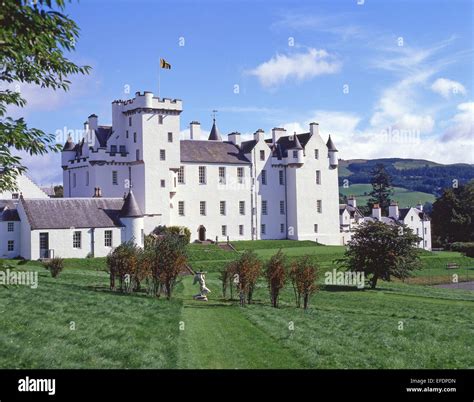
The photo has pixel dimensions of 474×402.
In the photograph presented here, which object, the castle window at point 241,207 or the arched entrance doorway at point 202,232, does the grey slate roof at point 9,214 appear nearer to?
the arched entrance doorway at point 202,232

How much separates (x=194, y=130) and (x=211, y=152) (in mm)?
5126

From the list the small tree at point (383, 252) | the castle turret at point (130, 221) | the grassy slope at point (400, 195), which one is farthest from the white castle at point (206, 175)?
the grassy slope at point (400, 195)

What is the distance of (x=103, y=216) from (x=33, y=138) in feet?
126

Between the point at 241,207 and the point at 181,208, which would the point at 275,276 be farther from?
the point at 241,207

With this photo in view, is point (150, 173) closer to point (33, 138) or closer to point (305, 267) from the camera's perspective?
point (305, 267)

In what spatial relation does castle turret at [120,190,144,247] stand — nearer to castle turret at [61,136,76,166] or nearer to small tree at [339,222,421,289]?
castle turret at [61,136,76,166]

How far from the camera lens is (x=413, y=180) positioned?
196125 mm

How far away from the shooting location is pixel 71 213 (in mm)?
48656

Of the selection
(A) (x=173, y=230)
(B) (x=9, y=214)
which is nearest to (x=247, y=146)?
(A) (x=173, y=230)

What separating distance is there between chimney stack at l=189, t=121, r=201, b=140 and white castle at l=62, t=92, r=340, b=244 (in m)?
0.11
